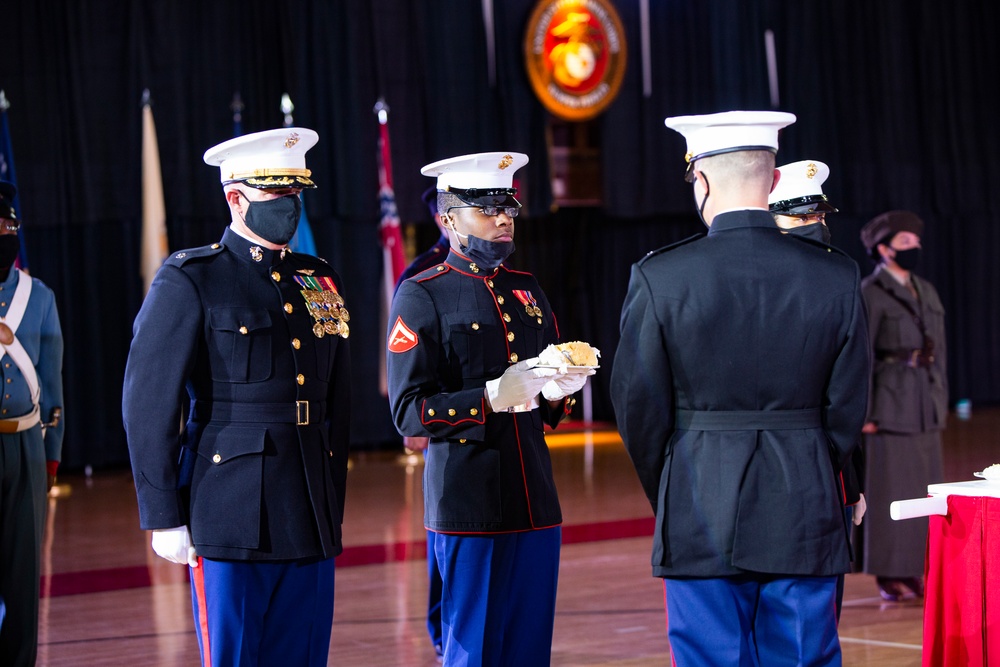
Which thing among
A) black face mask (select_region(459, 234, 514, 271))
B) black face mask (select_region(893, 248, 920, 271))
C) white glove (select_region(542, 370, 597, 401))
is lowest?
white glove (select_region(542, 370, 597, 401))

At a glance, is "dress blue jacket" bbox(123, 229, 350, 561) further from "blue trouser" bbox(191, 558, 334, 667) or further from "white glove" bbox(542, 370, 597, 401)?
"white glove" bbox(542, 370, 597, 401)

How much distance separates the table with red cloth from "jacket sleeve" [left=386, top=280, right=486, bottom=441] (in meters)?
1.18

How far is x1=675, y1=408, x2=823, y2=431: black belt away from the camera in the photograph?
7.69 feet

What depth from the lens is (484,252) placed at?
10.8ft

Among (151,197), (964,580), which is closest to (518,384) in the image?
(964,580)

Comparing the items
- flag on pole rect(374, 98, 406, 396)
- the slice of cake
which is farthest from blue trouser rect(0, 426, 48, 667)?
flag on pole rect(374, 98, 406, 396)

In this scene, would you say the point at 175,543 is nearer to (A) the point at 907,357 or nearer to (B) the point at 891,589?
(B) the point at 891,589

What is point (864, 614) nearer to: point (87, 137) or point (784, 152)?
point (87, 137)

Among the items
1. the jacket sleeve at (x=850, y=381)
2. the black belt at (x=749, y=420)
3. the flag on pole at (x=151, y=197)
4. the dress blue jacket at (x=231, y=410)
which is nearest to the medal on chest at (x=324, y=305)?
the dress blue jacket at (x=231, y=410)

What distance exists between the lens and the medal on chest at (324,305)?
2857mm

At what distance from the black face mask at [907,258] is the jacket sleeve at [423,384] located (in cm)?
275

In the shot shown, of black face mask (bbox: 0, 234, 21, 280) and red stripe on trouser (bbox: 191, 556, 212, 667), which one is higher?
black face mask (bbox: 0, 234, 21, 280)

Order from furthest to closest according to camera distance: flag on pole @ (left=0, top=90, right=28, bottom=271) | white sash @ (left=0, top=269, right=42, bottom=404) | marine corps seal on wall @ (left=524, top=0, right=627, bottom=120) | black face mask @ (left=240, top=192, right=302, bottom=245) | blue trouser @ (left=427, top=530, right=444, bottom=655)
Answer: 1. marine corps seal on wall @ (left=524, top=0, right=627, bottom=120)
2. flag on pole @ (left=0, top=90, right=28, bottom=271)
3. blue trouser @ (left=427, top=530, right=444, bottom=655)
4. white sash @ (left=0, top=269, right=42, bottom=404)
5. black face mask @ (left=240, top=192, right=302, bottom=245)

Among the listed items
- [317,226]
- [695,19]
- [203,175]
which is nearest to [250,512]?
[203,175]
